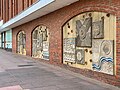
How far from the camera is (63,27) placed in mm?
14172

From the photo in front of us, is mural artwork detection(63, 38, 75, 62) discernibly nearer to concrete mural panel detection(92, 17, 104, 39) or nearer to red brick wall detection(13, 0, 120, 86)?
red brick wall detection(13, 0, 120, 86)

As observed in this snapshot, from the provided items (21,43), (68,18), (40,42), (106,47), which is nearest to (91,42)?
(106,47)

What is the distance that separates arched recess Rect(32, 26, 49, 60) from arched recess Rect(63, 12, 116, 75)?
371 cm

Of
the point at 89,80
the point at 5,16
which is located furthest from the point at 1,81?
the point at 5,16

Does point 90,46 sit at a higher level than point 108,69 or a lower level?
higher

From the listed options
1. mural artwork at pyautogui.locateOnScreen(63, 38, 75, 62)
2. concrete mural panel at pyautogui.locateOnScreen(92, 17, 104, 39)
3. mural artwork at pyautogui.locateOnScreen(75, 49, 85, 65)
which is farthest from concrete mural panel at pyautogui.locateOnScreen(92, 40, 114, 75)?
mural artwork at pyautogui.locateOnScreen(63, 38, 75, 62)

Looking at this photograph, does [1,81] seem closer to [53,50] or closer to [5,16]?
[53,50]

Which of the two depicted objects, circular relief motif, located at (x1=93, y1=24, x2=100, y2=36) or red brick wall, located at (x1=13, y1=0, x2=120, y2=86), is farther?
circular relief motif, located at (x1=93, y1=24, x2=100, y2=36)

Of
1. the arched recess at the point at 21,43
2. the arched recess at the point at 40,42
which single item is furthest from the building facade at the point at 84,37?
the arched recess at the point at 21,43

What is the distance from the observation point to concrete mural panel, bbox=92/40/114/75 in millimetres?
9296

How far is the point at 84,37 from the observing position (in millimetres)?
11461

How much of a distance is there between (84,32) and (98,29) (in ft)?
4.68

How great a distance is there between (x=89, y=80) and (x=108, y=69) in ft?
3.75

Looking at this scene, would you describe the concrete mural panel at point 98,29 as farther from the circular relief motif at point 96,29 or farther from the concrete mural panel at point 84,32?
the concrete mural panel at point 84,32
